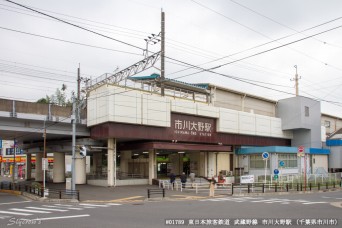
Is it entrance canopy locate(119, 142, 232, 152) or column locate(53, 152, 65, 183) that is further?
column locate(53, 152, 65, 183)

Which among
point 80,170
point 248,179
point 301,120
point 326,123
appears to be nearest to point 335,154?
point 301,120

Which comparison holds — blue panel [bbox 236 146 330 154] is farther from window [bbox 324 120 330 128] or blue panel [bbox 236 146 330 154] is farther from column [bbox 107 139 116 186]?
window [bbox 324 120 330 128]

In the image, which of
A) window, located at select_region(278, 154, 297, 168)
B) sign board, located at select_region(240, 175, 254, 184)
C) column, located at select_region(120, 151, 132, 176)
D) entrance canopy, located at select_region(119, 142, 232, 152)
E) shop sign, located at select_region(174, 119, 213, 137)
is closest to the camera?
sign board, located at select_region(240, 175, 254, 184)

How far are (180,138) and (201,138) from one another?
3.73 metres

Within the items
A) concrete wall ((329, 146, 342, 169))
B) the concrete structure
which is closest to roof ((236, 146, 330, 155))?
the concrete structure

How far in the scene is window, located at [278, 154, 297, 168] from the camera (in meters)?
51.0

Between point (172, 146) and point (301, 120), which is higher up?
point (301, 120)

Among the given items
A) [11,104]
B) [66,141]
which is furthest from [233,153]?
[11,104]

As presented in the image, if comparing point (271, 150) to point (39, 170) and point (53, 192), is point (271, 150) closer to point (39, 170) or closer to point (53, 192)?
point (53, 192)

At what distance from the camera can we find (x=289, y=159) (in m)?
52.1

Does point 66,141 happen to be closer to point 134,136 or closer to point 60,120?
point 60,120

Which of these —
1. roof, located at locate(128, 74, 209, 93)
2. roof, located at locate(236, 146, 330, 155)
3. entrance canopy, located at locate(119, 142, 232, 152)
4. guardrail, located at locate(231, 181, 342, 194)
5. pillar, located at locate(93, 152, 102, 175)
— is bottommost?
guardrail, located at locate(231, 181, 342, 194)

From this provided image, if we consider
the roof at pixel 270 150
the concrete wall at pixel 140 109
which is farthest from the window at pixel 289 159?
the concrete wall at pixel 140 109

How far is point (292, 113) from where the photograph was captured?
193 ft
